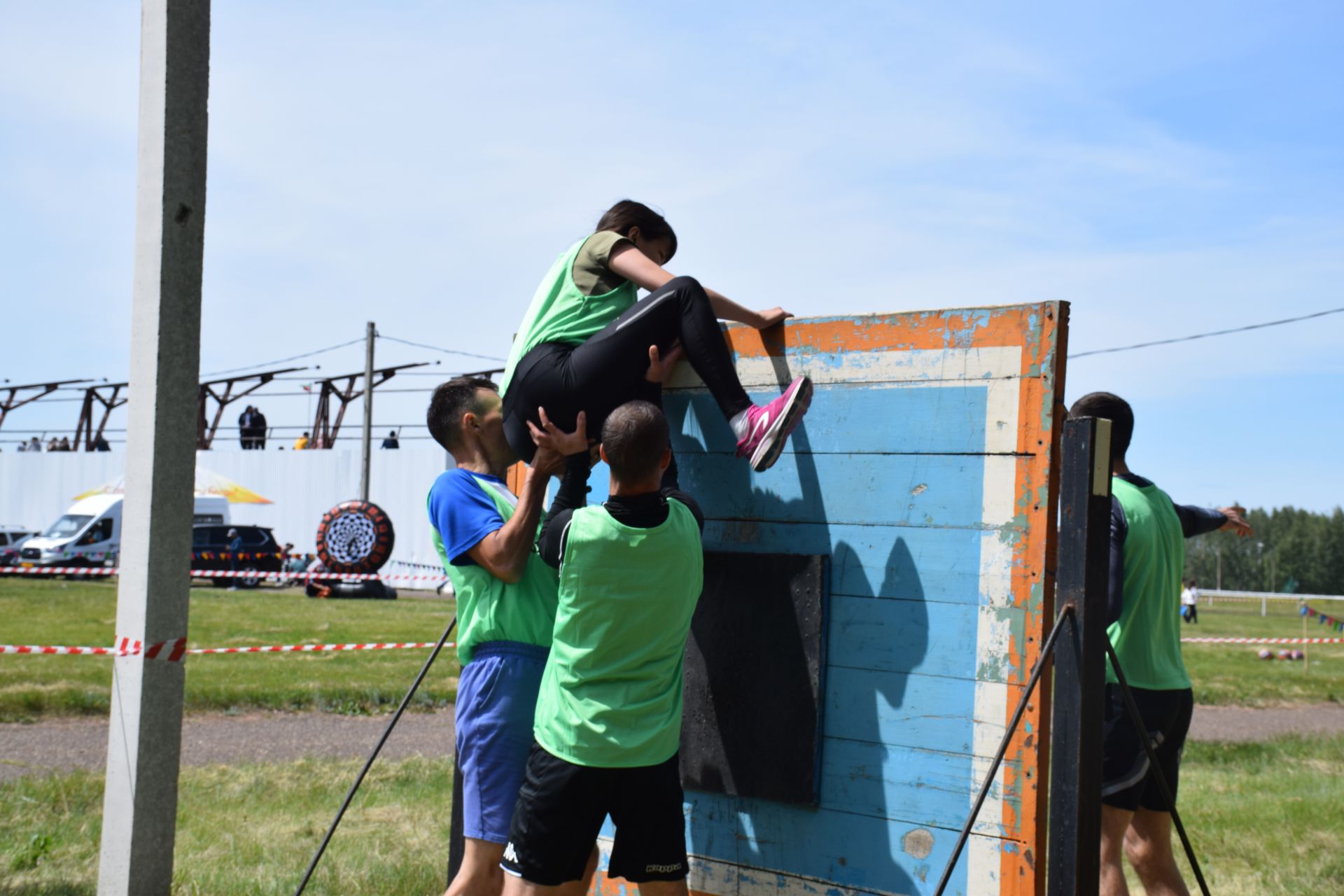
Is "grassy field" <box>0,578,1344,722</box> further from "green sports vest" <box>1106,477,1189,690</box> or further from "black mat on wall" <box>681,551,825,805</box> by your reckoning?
"green sports vest" <box>1106,477,1189,690</box>

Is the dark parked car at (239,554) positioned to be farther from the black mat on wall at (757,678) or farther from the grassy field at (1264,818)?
the black mat on wall at (757,678)

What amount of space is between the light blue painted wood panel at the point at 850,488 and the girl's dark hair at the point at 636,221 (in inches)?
28.8

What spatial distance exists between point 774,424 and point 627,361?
1.50 feet

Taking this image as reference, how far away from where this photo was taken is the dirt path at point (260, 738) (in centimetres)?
759

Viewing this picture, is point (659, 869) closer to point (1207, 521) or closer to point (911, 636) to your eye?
point (911, 636)

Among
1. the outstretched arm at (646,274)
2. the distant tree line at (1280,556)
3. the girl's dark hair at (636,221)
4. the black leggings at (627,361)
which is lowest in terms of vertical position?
the distant tree line at (1280,556)

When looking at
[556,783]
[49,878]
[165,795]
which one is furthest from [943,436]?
[49,878]

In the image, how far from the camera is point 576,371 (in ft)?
11.0

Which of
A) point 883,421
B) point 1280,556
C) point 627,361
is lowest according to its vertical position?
point 1280,556

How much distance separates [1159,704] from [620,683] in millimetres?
2331

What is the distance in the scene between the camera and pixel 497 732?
3.35m

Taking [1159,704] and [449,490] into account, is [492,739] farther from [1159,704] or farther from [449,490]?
[1159,704]

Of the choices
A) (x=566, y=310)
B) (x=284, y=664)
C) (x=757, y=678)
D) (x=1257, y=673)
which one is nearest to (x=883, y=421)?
(x=757, y=678)

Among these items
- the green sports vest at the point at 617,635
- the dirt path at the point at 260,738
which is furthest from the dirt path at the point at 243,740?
the green sports vest at the point at 617,635
